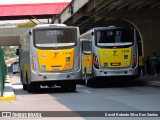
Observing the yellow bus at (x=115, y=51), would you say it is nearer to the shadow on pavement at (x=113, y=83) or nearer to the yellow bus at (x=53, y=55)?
the shadow on pavement at (x=113, y=83)

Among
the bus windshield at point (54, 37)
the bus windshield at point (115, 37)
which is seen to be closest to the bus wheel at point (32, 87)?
the bus windshield at point (54, 37)

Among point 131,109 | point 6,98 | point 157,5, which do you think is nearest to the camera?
point 131,109


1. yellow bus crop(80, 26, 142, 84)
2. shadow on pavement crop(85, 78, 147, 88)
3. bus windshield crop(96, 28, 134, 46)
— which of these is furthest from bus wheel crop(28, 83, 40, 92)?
shadow on pavement crop(85, 78, 147, 88)

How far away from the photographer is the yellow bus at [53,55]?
75.7 feet

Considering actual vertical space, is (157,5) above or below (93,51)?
above

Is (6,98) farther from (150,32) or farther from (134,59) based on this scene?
(150,32)

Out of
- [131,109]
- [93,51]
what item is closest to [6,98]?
[131,109]

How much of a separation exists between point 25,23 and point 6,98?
101906 mm

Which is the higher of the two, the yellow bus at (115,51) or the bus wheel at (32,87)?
the yellow bus at (115,51)

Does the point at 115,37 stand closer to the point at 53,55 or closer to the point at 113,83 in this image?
the point at 53,55

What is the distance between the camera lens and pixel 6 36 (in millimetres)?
72500

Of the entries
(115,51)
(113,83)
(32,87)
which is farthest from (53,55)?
(113,83)

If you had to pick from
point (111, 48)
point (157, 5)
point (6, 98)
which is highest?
point (157, 5)

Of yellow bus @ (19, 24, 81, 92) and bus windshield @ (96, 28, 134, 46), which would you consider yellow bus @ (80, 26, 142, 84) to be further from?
yellow bus @ (19, 24, 81, 92)
